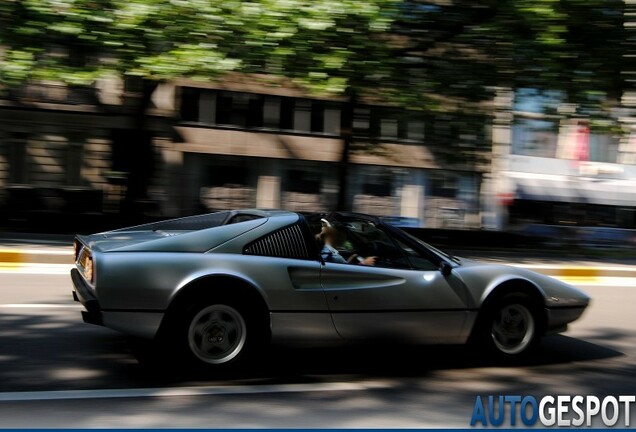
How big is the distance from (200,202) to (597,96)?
18.7m

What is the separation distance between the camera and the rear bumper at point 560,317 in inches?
222

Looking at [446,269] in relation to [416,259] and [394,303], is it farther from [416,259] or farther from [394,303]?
[394,303]

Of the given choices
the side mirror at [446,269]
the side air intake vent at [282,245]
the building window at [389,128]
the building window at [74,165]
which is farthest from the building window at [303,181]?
the side air intake vent at [282,245]

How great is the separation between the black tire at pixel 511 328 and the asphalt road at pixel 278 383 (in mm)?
142

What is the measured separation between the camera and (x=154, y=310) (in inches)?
183

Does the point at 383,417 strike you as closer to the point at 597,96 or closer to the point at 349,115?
the point at 597,96

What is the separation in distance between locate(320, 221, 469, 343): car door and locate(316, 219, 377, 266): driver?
83mm

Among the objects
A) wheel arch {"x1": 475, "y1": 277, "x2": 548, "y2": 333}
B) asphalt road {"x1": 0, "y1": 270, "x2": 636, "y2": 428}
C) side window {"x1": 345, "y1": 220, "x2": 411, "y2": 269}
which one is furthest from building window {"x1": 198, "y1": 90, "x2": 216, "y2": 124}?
wheel arch {"x1": 475, "y1": 277, "x2": 548, "y2": 333}

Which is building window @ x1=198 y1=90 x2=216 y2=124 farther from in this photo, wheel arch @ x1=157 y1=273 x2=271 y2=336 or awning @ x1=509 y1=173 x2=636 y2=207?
wheel arch @ x1=157 y1=273 x2=271 y2=336

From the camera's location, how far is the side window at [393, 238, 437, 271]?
5.41 meters

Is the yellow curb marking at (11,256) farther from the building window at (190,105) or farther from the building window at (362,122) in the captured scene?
the building window at (190,105)

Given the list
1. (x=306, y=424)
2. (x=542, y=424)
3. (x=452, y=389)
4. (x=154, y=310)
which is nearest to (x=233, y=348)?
(x=154, y=310)

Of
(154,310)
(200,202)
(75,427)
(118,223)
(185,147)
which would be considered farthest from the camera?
(185,147)

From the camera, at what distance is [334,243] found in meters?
5.42
